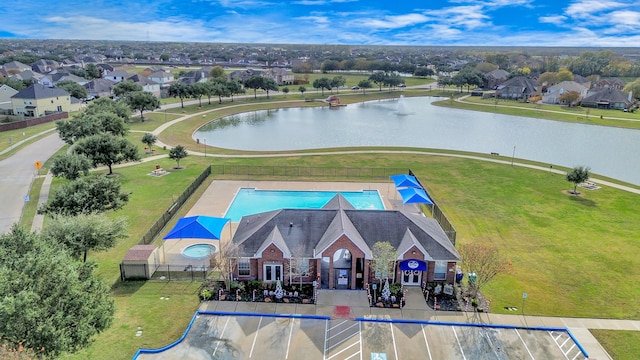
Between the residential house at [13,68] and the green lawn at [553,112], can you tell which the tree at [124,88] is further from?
the green lawn at [553,112]

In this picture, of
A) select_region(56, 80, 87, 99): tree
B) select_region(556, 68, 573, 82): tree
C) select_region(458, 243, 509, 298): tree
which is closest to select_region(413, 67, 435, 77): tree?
select_region(556, 68, 573, 82): tree

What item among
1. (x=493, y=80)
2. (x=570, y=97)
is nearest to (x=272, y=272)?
(x=570, y=97)

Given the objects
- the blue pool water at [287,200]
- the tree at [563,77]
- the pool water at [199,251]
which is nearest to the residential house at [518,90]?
the tree at [563,77]

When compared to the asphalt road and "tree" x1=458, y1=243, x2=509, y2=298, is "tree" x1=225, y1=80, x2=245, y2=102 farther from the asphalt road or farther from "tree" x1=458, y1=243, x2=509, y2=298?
"tree" x1=458, y1=243, x2=509, y2=298

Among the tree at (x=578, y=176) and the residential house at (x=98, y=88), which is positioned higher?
the residential house at (x=98, y=88)

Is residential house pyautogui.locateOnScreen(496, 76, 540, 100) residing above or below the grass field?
above

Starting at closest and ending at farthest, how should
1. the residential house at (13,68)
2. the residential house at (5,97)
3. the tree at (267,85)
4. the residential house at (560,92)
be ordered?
the residential house at (5,97), the residential house at (560,92), the tree at (267,85), the residential house at (13,68)

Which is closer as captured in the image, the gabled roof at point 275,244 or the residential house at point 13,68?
the gabled roof at point 275,244

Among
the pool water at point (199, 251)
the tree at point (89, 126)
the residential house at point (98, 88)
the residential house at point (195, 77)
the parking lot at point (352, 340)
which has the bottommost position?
the parking lot at point (352, 340)
